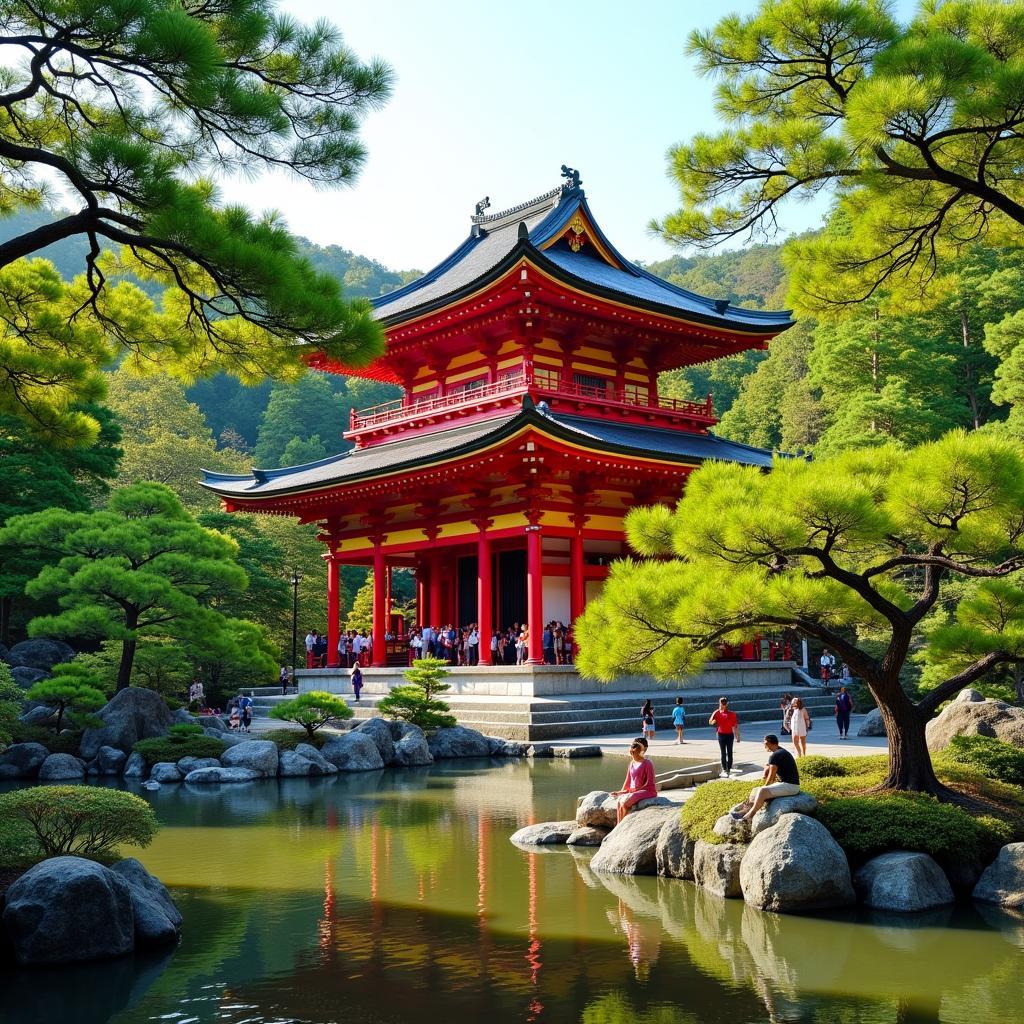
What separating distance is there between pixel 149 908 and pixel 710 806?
17.1 feet

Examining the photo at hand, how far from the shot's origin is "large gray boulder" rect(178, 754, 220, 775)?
17.3 meters

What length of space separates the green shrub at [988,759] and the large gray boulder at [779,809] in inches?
98.5

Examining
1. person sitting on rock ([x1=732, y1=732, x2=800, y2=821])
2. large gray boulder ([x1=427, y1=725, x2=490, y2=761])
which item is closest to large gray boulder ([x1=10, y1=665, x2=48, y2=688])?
large gray boulder ([x1=427, y1=725, x2=490, y2=761])

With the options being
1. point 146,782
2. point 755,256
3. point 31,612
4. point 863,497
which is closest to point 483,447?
point 146,782

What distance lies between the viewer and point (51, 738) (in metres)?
18.4

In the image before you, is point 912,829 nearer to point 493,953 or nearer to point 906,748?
point 906,748

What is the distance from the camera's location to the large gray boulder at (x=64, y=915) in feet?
24.1

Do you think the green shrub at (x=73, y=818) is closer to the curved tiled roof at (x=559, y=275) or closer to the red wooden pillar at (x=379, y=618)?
the curved tiled roof at (x=559, y=275)

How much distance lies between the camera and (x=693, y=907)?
8703 millimetres

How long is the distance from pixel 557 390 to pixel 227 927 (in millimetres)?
18603

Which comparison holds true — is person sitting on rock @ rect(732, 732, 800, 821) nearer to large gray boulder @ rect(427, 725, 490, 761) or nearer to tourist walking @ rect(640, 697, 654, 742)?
tourist walking @ rect(640, 697, 654, 742)

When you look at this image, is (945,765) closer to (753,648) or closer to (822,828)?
(822,828)

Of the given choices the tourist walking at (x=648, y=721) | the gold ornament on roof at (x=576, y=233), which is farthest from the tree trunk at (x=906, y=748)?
the gold ornament on roof at (x=576, y=233)

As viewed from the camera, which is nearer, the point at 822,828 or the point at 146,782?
the point at 822,828
